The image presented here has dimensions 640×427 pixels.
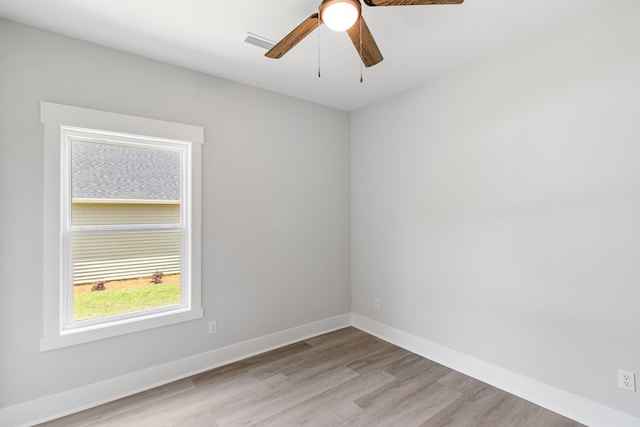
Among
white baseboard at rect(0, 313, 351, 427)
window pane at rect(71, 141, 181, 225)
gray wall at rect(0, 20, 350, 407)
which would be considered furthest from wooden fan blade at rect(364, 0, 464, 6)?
white baseboard at rect(0, 313, 351, 427)

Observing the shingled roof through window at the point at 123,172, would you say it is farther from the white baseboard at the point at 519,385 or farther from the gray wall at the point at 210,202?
the white baseboard at the point at 519,385

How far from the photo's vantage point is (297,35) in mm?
1796

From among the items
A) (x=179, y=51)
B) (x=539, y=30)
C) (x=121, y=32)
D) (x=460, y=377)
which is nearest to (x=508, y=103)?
(x=539, y=30)

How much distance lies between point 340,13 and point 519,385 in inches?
117

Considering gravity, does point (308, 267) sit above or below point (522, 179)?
below

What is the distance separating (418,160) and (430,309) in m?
1.57

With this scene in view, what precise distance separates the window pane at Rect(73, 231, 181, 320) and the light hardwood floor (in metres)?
0.74

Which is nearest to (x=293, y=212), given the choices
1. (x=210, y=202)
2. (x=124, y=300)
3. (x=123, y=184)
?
(x=210, y=202)

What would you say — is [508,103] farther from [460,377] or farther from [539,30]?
[460,377]

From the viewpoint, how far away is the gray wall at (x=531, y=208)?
1996 mm

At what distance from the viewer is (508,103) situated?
8.30 feet

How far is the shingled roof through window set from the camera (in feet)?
7.91

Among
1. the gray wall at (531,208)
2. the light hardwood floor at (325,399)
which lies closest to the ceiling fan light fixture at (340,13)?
the gray wall at (531,208)

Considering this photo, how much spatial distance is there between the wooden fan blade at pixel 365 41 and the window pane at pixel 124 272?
7.31 feet
